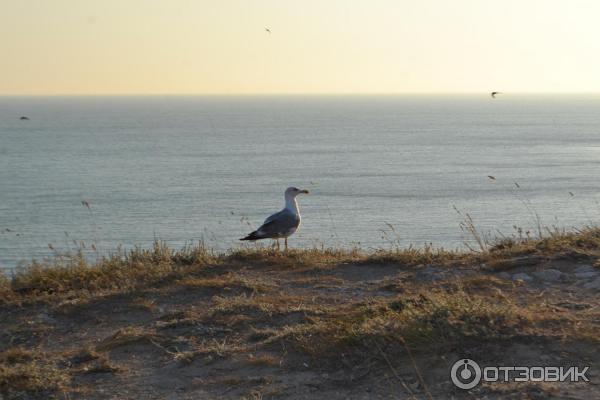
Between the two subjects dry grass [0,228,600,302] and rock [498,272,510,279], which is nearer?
rock [498,272,510,279]

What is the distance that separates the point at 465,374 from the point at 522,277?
3160mm

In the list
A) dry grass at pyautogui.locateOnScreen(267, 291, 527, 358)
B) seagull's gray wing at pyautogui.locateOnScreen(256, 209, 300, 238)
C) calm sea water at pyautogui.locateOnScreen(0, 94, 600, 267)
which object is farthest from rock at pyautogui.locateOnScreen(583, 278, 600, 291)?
calm sea water at pyautogui.locateOnScreen(0, 94, 600, 267)

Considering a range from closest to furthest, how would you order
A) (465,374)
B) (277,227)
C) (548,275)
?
1. (465,374)
2. (548,275)
3. (277,227)

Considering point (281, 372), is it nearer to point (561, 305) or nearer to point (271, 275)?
point (561, 305)

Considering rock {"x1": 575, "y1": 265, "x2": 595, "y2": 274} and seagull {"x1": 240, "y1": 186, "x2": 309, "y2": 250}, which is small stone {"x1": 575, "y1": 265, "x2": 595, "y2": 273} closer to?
rock {"x1": 575, "y1": 265, "x2": 595, "y2": 274}

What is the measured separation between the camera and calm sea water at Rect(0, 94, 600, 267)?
41312 mm

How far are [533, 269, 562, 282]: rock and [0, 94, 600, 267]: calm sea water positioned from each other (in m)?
5.93

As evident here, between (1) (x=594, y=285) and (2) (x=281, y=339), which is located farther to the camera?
(1) (x=594, y=285)

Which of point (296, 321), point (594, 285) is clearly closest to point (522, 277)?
point (594, 285)

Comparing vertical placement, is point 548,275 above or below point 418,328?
below

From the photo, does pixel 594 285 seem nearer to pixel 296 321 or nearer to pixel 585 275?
pixel 585 275

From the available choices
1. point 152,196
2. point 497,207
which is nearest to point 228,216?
point 152,196

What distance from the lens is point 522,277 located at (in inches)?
347

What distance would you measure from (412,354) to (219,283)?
3368 millimetres
